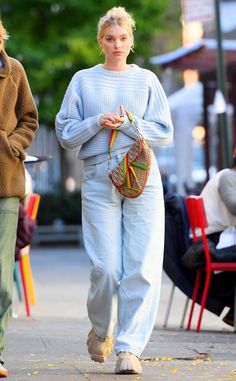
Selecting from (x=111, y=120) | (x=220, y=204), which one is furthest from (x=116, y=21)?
(x=220, y=204)

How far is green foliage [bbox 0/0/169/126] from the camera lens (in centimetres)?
2844

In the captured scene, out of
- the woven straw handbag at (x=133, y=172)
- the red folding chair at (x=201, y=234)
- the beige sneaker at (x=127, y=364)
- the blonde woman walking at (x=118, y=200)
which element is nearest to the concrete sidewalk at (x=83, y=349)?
the beige sneaker at (x=127, y=364)

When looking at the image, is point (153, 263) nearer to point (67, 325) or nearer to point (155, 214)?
point (155, 214)

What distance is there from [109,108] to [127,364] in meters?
1.38

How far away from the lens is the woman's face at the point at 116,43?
713cm

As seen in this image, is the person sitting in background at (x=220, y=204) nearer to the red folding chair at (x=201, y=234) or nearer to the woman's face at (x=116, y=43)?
the red folding chair at (x=201, y=234)

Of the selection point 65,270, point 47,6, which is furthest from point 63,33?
point 65,270

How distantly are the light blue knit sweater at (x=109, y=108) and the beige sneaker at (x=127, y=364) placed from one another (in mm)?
1055

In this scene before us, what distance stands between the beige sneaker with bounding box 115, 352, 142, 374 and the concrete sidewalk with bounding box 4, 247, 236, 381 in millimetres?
47

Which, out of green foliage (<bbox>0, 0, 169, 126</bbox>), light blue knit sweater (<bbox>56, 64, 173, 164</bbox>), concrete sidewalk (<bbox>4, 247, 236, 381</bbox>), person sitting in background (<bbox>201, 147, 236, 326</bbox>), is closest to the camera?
concrete sidewalk (<bbox>4, 247, 236, 381</bbox>)

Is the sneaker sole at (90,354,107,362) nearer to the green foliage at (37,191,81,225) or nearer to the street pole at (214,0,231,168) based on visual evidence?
the street pole at (214,0,231,168)

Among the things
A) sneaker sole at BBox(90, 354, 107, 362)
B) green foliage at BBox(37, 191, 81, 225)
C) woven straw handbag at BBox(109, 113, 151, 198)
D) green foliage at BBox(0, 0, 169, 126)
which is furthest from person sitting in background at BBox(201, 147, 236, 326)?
green foliage at BBox(37, 191, 81, 225)

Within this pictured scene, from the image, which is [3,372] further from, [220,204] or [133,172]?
[220,204]

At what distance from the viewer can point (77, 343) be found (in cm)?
873
